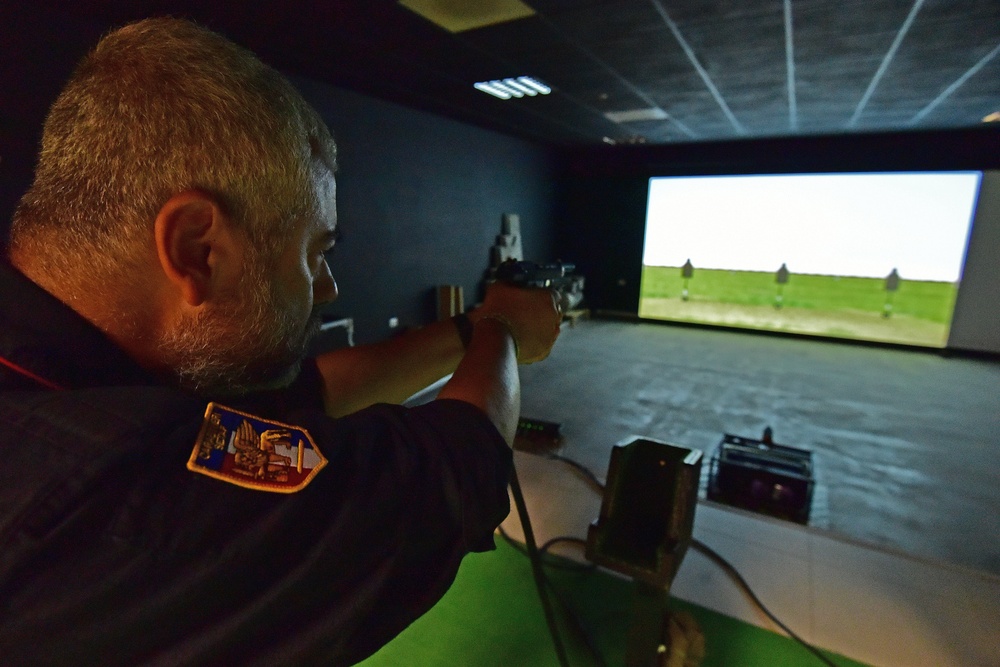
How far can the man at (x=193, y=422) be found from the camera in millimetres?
341

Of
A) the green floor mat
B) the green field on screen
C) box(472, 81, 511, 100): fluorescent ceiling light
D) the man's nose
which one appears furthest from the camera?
the green field on screen

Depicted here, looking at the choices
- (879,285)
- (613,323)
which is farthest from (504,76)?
(879,285)

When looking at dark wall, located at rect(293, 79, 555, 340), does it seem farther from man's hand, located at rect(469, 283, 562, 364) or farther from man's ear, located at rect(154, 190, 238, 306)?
man's ear, located at rect(154, 190, 238, 306)

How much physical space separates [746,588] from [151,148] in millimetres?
1492

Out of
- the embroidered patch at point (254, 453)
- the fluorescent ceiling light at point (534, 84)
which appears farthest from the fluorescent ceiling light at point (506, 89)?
the embroidered patch at point (254, 453)

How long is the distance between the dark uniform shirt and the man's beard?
0.05 metres

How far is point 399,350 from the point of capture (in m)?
0.97

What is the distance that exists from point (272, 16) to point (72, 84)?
2.65 m

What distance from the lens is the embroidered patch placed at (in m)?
0.38

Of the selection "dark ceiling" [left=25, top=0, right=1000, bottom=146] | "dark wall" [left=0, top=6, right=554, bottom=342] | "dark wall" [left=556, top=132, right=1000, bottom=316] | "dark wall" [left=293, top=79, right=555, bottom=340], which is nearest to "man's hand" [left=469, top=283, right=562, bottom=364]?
"dark ceiling" [left=25, top=0, right=1000, bottom=146]

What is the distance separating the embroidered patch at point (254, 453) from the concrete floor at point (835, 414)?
1.69 meters

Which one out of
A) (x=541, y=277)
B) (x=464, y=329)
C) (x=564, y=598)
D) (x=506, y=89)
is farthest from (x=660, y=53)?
(x=564, y=598)

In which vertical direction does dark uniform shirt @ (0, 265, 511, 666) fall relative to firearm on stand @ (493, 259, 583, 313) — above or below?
below

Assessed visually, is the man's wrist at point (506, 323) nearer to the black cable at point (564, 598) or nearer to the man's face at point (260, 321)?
the man's face at point (260, 321)
